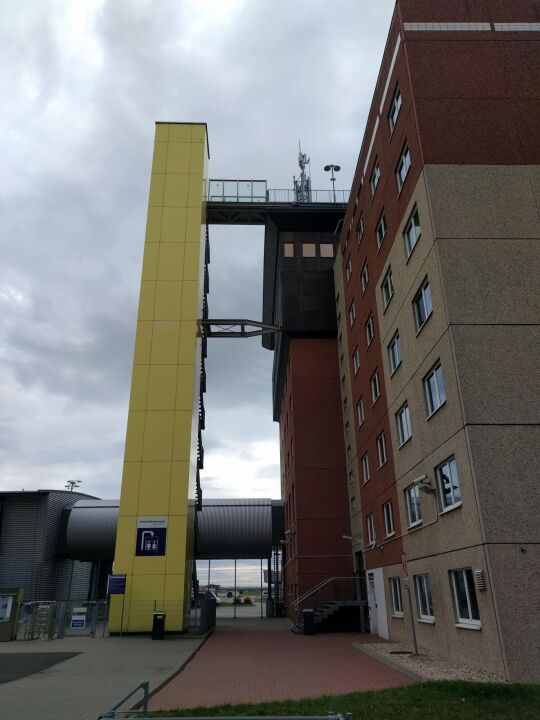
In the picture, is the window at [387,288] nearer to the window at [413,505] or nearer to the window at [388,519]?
the window at [413,505]

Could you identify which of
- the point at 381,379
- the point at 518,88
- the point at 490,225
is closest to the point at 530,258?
the point at 490,225

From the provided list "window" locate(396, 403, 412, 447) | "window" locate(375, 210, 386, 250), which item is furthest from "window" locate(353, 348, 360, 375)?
"window" locate(396, 403, 412, 447)

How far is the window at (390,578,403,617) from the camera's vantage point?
21.1 m

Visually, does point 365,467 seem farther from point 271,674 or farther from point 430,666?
point 271,674

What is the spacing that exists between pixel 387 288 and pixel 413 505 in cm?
892

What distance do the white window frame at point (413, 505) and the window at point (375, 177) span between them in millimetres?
13245

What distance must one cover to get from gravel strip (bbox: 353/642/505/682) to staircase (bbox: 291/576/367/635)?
941 cm

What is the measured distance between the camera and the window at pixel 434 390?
16.3 meters

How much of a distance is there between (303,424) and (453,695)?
991 inches

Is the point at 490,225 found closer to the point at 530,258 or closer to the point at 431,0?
the point at 530,258

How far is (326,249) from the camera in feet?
131

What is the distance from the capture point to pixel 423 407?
1766 centimetres

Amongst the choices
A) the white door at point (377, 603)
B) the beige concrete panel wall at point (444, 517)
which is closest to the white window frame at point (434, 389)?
the beige concrete panel wall at point (444, 517)

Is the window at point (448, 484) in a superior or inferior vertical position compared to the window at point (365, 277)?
inferior
